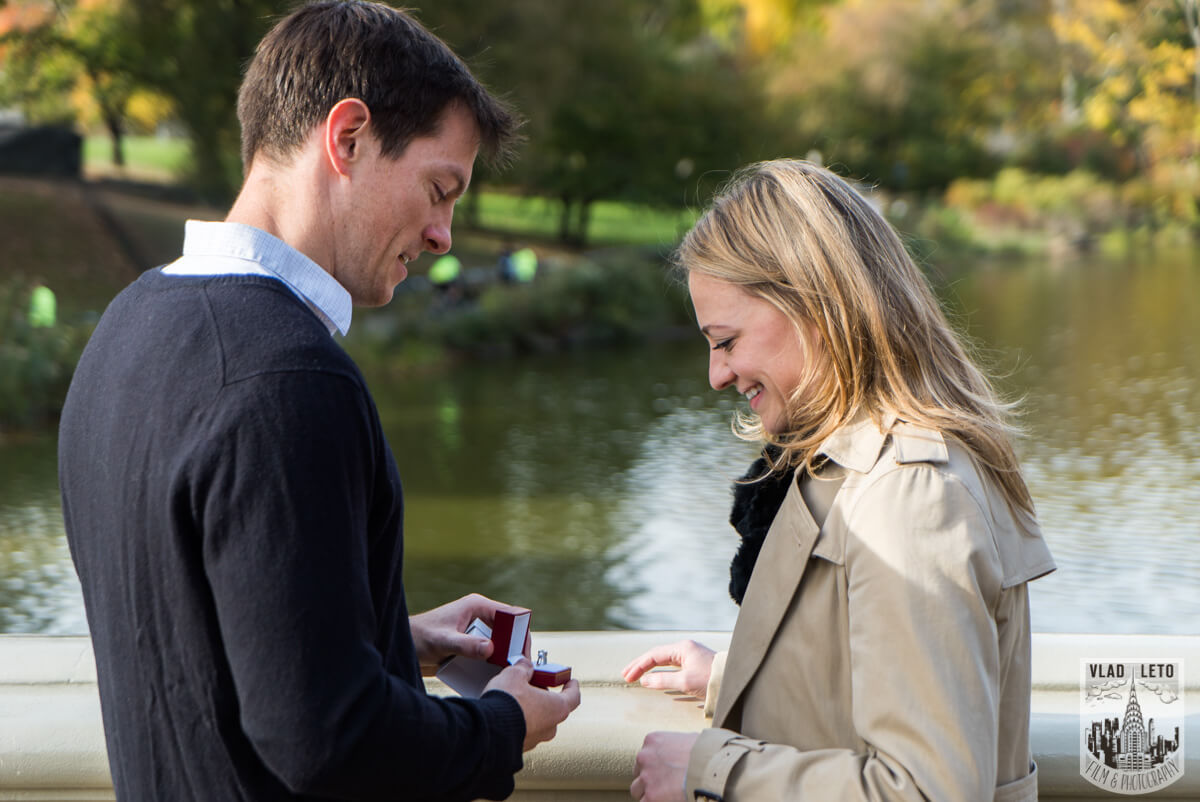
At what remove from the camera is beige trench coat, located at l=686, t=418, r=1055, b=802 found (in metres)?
1.26

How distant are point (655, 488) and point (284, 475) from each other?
6779 mm

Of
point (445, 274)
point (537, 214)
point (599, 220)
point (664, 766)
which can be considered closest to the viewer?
point (664, 766)

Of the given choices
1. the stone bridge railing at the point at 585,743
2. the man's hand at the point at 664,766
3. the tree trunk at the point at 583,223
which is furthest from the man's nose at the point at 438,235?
the tree trunk at the point at 583,223

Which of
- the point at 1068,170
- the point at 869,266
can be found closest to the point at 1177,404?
the point at 869,266

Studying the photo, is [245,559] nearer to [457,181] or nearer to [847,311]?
[457,181]

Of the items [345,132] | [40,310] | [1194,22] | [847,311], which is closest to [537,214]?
[40,310]

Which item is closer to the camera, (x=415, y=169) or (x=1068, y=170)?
(x=415, y=169)

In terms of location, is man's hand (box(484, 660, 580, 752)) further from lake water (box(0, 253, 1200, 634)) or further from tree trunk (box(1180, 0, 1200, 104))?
tree trunk (box(1180, 0, 1200, 104))

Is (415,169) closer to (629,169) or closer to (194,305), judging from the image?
(194,305)

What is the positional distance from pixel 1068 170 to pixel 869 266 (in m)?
37.6

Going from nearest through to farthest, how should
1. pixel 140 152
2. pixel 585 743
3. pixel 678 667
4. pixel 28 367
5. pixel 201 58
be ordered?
pixel 585 743 → pixel 678 667 → pixel 28 367 → pixel 201 58 → pixel 140 152

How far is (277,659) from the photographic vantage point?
42.3 inches

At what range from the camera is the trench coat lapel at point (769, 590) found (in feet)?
4.63

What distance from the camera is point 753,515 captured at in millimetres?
1618
